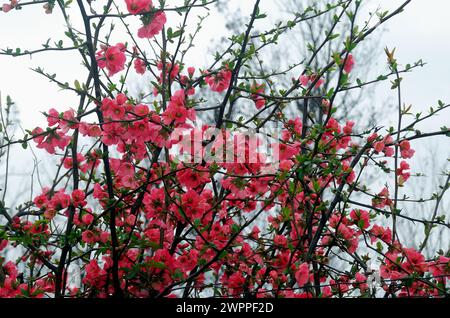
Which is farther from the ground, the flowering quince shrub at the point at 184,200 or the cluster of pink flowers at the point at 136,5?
the cluster of pink flowers at the point at 136,5

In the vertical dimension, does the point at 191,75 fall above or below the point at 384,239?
above

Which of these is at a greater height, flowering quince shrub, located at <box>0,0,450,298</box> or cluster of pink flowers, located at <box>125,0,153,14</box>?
cluster of pink flowers, located at <box>125,0,153,14</box>

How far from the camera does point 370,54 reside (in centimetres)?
903

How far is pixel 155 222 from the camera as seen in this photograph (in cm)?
226

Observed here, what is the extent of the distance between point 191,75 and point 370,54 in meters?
7.03

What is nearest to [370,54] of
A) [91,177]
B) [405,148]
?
[405,148]

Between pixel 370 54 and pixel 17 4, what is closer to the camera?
pixel 17 4

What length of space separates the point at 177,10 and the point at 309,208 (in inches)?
38.3
